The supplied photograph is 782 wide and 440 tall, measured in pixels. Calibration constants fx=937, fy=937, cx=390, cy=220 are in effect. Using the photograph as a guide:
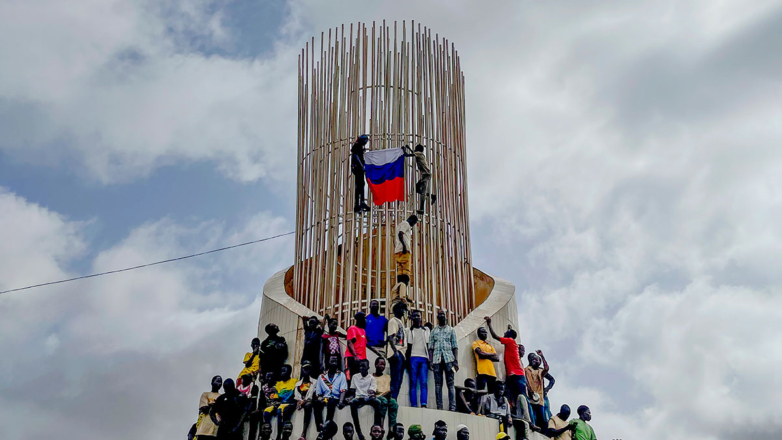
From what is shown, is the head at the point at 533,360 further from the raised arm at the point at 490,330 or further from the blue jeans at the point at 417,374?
the blue jeans at the point at 417,374

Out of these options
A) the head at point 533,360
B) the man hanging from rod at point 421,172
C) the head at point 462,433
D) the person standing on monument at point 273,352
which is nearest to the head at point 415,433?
the head at point 462,433

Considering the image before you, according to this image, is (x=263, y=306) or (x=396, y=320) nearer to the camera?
(x=396, y=320)

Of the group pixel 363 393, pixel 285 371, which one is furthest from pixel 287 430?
pixel 285 371

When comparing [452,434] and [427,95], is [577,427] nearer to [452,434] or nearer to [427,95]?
[452,434]

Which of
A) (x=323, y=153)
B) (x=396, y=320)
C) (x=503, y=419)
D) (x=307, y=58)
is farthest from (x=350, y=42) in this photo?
(x=503, y=419)

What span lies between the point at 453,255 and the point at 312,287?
2917mm

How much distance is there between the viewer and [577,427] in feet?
48.6

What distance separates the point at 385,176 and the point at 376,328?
3.95 m

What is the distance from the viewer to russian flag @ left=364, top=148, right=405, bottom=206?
1827 cm

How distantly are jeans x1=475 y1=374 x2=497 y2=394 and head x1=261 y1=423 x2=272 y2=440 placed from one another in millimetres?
3439

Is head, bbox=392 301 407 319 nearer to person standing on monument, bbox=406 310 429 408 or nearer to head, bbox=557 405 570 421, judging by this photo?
person standing on monument, bbox=406 310 429 408

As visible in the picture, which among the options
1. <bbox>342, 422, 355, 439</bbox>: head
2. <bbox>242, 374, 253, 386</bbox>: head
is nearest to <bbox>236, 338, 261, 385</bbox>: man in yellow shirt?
<bbox>242, 374, 253, 386</bbox>: head

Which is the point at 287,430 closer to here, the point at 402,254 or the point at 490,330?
the point at 490,330

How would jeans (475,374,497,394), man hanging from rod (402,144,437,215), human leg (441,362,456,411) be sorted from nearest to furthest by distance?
1. human leg (441,362,456,411)
2. jeans (475,374,497,394)
3. man hanging from rod (402,144,437,215)
